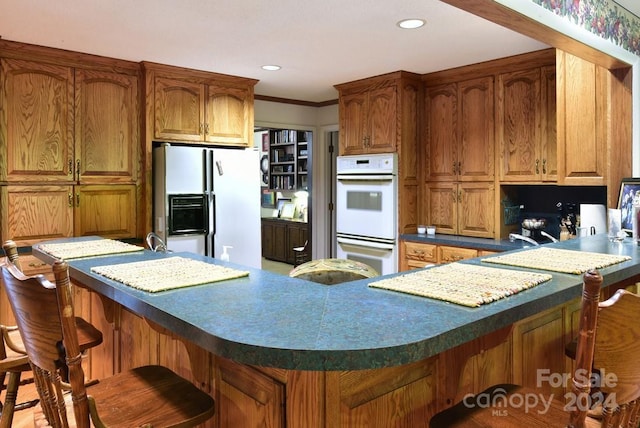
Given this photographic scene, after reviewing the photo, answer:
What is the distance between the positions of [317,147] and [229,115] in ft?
5.44

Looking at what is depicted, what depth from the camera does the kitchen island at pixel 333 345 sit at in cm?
96

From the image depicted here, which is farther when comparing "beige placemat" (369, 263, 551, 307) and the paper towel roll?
the paper towel roll

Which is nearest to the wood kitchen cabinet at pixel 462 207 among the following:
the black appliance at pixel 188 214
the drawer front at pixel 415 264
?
the drawer front at pixel 415 264

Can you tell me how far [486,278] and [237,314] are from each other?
0.84 meters

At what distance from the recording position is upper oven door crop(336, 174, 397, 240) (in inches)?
169

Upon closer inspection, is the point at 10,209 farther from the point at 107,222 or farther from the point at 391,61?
the point at 391,61

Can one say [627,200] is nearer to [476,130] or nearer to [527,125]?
[527,125]

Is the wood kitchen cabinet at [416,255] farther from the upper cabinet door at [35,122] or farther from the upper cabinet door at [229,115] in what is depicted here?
the upper cabinet door at [35,122]

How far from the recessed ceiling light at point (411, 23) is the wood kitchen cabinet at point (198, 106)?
1831 millimetres

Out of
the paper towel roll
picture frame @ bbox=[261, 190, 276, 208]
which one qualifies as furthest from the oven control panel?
picture frame @ bbox=[261, 190, 276, 208]

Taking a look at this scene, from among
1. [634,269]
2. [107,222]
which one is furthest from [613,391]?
[107,222]

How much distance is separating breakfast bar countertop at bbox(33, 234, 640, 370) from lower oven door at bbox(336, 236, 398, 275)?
8.75ft

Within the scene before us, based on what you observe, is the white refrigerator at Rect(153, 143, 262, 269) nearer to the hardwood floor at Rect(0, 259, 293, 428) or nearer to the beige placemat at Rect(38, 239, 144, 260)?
the beige placemat at Rect(38, 239, 144, 260)

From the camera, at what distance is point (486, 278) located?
62.2 inches
